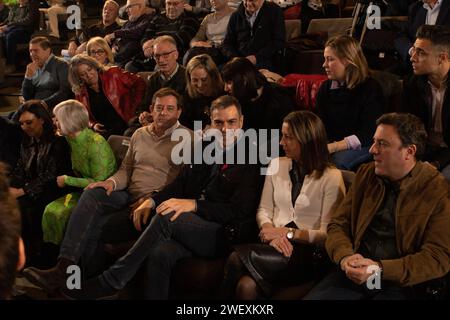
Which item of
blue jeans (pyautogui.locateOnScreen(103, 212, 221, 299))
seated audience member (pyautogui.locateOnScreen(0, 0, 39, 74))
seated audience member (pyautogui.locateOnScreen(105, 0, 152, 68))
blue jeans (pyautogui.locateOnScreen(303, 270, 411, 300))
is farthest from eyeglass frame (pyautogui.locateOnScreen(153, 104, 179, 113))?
seated audience member (pyautogui.locateOnScreen(0, 0, 39, 74))

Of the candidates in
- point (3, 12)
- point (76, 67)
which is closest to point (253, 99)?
point (76, 67)

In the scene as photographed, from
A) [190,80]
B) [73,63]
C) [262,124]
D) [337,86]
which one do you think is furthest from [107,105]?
[337,86]

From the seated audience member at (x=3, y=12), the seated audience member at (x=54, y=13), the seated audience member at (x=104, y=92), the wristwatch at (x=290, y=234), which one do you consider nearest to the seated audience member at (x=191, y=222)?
the wristwatch at (x=290, y=234)

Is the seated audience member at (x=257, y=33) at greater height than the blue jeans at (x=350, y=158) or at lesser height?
greater

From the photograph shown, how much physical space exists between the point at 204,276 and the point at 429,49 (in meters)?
1.47

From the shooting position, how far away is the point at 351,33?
A: 477 cm

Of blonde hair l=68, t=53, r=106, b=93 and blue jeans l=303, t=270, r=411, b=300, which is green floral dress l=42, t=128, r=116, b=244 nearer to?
blonde hair l=68, t=53, r=106, b=93

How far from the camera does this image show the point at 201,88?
12.7 feet

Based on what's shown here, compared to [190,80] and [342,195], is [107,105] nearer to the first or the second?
[190,80]

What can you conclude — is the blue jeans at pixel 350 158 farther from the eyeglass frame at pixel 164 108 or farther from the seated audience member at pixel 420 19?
the seated audience member at pixel 420 19

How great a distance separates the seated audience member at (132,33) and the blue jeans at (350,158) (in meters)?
2.83

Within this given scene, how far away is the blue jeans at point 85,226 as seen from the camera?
3225 millimetres

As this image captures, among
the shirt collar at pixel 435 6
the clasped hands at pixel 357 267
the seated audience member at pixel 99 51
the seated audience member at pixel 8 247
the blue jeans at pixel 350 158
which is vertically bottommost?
the clasped hands at pixel 357 267
